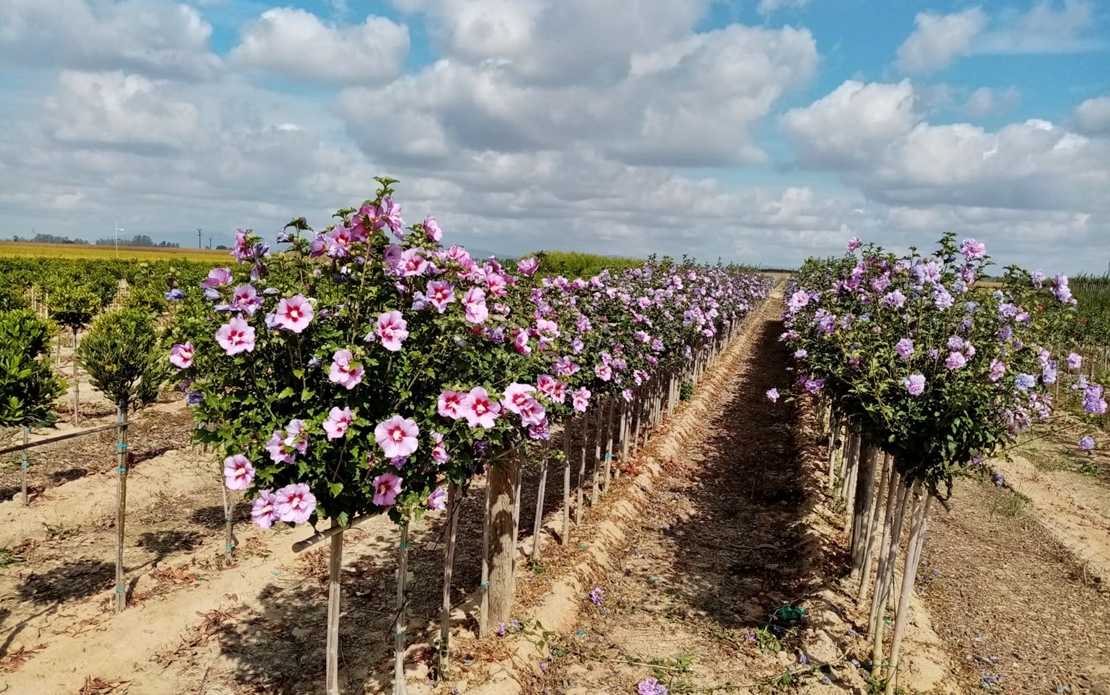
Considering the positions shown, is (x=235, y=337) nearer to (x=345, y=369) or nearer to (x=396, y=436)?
(x=345, y=369)

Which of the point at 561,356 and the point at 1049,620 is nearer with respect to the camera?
the point at 561,356

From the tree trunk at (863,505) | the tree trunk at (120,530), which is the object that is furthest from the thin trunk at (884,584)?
the tree trunk at (120,530)

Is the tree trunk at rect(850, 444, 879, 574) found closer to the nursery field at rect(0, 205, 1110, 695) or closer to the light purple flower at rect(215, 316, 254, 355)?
the nursery field at rect(0, 205, 1110, 695)

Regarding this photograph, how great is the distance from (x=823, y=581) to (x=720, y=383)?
561 inches

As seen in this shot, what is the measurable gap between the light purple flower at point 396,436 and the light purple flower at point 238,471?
27.2 inches

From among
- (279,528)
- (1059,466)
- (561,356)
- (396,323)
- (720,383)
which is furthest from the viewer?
(720,383)

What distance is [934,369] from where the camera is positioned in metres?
5.65

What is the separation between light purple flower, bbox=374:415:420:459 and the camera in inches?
140

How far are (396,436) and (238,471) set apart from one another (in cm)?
85

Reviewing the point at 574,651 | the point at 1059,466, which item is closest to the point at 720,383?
the point at 1059,466

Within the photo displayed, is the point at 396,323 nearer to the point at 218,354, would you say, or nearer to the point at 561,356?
the point at 218,354

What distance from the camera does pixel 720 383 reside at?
72.6 ft

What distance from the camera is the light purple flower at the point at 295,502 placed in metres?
3.58

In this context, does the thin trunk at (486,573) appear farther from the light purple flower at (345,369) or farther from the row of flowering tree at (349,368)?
the light purple flower at (345,369)
